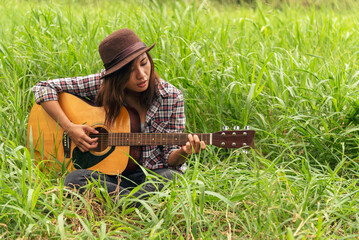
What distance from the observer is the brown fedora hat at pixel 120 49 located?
10.1ft

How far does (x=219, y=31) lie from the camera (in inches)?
179

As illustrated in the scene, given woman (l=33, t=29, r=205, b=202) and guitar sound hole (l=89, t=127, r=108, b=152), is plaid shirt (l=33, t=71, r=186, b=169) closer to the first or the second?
woman (l=33, t=29, r=205, b=202)

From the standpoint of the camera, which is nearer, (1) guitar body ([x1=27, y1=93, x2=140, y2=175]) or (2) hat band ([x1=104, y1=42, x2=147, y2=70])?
(2) hat band ([x1=104, y1=42, x2=147, y2=70])

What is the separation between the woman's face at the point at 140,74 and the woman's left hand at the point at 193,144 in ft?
1.62

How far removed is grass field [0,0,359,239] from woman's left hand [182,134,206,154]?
4.6 inches

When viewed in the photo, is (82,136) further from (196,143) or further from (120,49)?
(196,143)

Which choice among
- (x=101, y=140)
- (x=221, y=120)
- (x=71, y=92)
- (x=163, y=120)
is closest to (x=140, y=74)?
(x=163, y=120)

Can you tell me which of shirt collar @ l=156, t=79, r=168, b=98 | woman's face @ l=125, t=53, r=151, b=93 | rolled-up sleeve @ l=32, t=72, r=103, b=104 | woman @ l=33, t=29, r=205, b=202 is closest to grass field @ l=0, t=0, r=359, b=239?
woman @ l=33, t=29, r=205, b=202

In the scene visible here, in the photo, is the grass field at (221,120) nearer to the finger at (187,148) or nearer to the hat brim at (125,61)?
the finger at (187,148)

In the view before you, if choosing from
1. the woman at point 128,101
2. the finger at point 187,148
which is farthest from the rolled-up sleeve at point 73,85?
the finger at point 187,148

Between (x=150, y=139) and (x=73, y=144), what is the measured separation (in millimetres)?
609

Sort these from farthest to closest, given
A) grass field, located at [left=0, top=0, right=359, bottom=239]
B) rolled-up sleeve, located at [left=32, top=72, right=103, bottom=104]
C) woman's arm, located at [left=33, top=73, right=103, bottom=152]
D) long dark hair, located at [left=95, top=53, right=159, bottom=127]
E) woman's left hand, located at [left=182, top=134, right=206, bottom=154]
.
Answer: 1. rolled-up sleeve, located at [left=32, top=72, right=103, bottom=104]
2. woman's arm, located at [left=33, top=73, right=103, bottom=152]
3. long dark hair, located at [left=95, top=53, right=159, bottom=127]
4. woman's left hand, located at [left=182, top=134, right=206, bottom=154]
5. grass field, located at [left=0, top=0, right=359, bottom=239]

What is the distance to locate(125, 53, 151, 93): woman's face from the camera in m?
3.08

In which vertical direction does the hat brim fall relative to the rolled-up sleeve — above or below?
above
